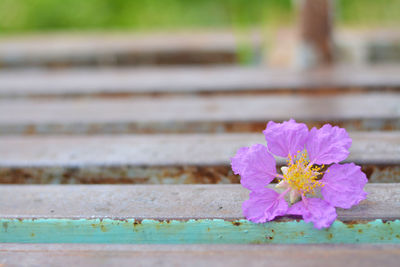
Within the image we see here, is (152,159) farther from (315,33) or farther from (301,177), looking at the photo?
(315,33)

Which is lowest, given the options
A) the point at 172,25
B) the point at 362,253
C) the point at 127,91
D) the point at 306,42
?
the point at 362,253

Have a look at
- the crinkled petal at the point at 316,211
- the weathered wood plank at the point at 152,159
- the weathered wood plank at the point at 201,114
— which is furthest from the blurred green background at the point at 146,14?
the crinkled petal at the point at 316,211

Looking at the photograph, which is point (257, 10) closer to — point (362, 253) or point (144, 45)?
point (144, 45)

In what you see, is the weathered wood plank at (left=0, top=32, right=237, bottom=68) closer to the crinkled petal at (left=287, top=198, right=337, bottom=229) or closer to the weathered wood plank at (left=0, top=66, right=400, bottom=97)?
the weathered wood plank at (left=0, top=66, right=400, bottom=97)

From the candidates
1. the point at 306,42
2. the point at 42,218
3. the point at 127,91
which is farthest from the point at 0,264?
the point at 306,42

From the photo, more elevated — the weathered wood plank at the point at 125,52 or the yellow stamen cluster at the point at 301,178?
the weathered wood plank at the point at 125,52

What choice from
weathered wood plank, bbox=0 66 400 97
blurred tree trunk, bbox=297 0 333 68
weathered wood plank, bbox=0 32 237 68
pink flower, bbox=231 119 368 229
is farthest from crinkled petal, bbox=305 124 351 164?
weathered wood plank, bbox=0 32 237 68

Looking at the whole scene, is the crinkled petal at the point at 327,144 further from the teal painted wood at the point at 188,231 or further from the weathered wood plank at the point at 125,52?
the weathered wood plank at the point at 125,52
